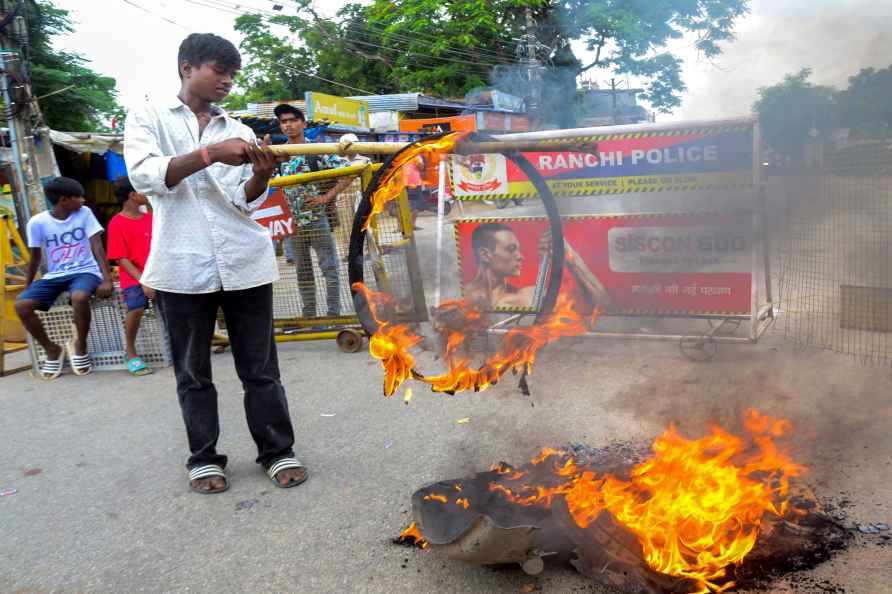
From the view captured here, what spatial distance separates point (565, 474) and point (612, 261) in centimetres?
301

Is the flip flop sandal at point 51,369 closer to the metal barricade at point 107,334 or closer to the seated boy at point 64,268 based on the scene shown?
the seated boy at point 64,268

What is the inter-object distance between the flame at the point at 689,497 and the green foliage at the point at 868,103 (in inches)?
83.1

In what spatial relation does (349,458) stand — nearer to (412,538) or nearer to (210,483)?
(210,483)

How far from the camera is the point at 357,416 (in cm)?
473

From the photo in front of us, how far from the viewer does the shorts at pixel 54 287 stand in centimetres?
632

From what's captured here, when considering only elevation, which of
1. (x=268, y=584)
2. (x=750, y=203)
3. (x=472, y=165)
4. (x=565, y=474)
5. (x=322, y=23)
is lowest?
(x=268, y=584)

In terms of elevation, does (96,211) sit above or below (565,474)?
above

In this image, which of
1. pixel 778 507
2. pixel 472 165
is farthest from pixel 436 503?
pixel 472 165

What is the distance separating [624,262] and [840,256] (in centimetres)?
374

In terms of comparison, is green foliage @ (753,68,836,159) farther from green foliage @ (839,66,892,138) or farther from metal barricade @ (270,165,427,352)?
metal barricade @ (270,165,427,352)

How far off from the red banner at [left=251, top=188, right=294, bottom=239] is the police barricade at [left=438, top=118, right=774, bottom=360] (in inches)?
64.3

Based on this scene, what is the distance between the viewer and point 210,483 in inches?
145

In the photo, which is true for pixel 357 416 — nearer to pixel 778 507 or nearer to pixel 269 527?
pixel 269 527

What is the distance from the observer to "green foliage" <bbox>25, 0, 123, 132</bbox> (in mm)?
19469
